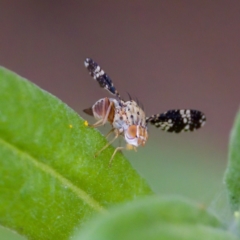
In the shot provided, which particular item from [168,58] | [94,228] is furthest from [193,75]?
[94,228]

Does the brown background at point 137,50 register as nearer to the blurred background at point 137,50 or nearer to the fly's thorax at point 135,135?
the blurred background at point 137,50

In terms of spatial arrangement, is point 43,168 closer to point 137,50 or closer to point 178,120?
point 178,120

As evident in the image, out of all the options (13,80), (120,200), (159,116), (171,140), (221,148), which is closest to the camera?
(13,80)

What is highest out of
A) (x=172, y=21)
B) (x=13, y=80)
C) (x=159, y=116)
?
(x=172, y=21)

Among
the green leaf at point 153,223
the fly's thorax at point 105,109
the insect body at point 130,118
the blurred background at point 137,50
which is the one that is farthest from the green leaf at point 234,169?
the blurred background at point 137,50

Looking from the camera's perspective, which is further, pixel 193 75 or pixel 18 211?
pixel 193 75

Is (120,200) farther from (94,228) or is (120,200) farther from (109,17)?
(109,17)
